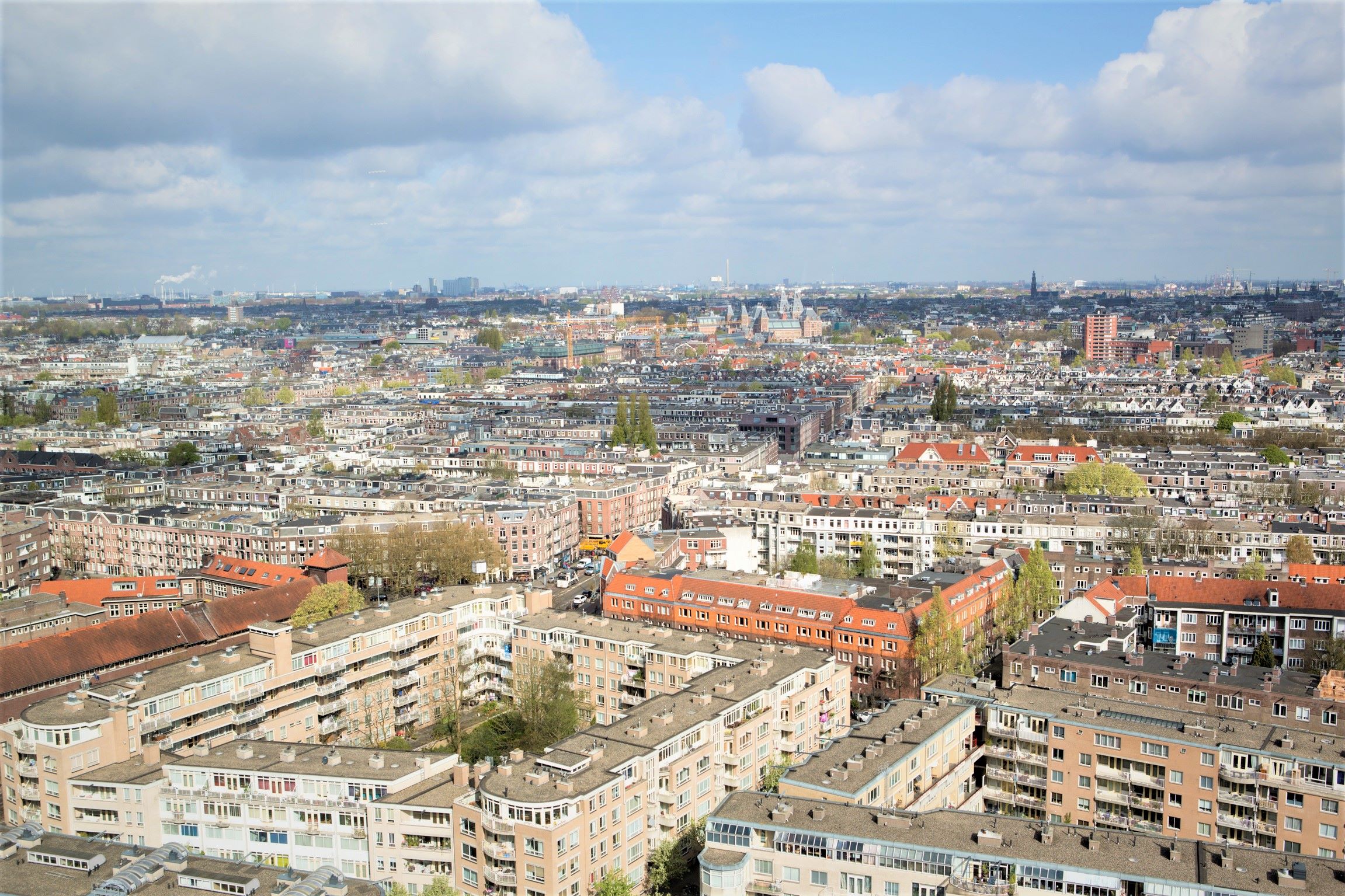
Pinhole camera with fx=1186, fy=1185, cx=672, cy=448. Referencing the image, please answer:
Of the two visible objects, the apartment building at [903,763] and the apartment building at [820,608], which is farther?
the apartment building at [820,608]

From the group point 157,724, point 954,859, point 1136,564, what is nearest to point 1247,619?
point 1136,564

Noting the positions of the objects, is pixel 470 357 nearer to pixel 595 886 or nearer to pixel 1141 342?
pixel 1141 342

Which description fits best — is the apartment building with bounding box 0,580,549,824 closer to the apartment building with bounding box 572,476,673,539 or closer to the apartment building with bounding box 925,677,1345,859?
the apartment building with bounding box 925,677,1345,859

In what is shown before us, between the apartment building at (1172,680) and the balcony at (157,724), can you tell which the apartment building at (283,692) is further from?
the apartment building at (1172,680)

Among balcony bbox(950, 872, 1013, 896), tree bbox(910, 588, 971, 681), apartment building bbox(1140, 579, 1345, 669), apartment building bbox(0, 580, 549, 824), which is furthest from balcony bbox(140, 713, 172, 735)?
apartment building bbox(1140, 579, 1345, 669)

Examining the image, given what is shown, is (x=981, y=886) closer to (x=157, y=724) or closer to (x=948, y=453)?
(x=157, y=724)

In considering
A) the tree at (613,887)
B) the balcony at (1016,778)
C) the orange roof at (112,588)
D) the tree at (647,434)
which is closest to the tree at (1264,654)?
the balcony at (1016,778)
